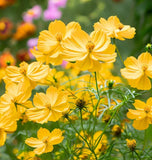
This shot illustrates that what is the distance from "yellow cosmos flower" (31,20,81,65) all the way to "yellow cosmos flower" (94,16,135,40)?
0.04 meters

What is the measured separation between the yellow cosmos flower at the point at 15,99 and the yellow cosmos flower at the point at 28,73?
0.01 meters

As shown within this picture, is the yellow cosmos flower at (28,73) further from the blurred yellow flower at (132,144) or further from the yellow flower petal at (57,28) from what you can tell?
the blurred yellow flower at (132,144)

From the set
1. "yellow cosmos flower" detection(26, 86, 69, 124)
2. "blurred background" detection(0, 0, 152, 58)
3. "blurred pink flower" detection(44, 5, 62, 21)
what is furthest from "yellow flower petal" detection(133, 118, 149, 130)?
"blurred pink flower" detection(44, 5, 62, 21)

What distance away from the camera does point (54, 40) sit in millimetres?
466

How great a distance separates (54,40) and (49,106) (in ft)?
0.34

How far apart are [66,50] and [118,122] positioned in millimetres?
161

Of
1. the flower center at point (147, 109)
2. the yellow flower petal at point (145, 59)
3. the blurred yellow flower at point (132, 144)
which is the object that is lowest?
the blurred yellow flower at point (132, 144)

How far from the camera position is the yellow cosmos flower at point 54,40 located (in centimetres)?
46

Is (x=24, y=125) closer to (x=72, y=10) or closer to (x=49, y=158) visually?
(x=49, y=158)

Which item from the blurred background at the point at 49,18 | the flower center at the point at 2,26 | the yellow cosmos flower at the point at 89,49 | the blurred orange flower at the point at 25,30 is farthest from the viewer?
the flower center at the point at 2,26

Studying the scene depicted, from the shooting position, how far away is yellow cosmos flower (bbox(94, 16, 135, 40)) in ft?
1.54

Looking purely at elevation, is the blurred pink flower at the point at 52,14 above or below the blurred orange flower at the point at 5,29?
above

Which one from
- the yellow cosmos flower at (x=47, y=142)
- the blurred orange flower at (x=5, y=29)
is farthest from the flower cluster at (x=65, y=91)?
the blurred orange flower at (x=5, y=29)

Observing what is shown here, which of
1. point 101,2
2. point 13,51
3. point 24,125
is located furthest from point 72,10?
point 24,125
